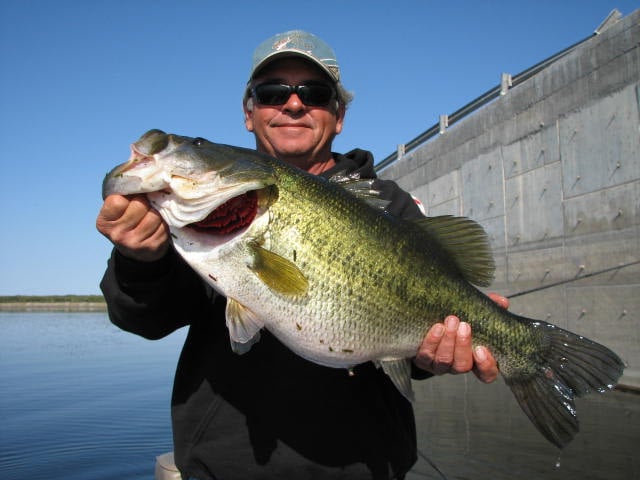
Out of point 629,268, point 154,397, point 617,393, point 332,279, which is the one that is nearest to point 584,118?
point 629,268

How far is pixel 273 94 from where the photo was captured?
3.33 m

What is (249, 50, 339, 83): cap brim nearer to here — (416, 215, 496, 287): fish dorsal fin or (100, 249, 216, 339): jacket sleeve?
(416, 215, 496, 287): fish dorsal fin

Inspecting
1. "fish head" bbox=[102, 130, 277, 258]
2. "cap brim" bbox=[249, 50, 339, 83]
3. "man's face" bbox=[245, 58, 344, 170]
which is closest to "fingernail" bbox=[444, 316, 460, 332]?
"fish head" bbox=[102, 130, 277, 258]

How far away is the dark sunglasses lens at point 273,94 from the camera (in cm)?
331

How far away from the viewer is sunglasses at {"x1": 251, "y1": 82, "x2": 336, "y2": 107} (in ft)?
10.9

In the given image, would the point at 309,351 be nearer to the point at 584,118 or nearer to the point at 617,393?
the point at 617,393

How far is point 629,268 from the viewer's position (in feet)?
25.7

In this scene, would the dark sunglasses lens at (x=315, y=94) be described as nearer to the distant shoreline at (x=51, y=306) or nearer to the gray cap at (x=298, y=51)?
the gray cap at (x=298, y=51)

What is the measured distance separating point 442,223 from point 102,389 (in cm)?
975

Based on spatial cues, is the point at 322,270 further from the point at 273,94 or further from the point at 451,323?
the point at 273,94

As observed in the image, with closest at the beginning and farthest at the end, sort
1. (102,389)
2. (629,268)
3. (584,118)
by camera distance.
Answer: (629,268) < (584,118) < (102,389)

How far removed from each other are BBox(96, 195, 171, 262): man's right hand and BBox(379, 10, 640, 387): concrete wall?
294 inches

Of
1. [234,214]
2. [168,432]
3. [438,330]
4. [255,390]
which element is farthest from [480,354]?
[168,432]

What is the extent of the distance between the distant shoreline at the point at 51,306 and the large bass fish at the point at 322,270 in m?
58.6
